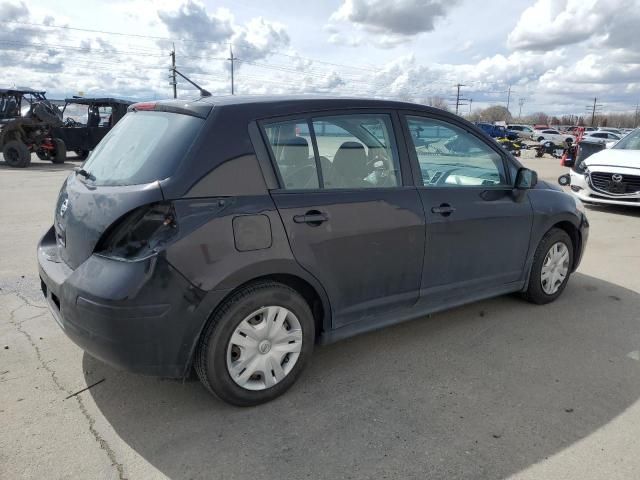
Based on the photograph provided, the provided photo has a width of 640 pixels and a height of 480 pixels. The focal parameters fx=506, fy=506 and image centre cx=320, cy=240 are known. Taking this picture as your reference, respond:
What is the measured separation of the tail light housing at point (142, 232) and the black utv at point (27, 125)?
1586 centimetres

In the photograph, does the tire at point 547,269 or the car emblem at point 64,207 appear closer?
the car emblem at point 64,207

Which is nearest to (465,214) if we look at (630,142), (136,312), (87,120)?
(136,312)

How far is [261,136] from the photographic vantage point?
277 cm

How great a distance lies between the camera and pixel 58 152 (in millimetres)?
17016

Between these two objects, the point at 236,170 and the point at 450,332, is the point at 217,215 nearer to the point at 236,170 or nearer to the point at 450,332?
the point at 236,170

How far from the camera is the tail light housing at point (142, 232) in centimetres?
241

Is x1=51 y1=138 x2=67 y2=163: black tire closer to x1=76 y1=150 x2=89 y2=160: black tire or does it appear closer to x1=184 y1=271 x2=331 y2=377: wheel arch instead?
x1=76 y1=150 x2=89 y2=160: black tire

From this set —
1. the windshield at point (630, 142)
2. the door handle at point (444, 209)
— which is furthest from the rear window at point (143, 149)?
the windshield at point (630, 142)

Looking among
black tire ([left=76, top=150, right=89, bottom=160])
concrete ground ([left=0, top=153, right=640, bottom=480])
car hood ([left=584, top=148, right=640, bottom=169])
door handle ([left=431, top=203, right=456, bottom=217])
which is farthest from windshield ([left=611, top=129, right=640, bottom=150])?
black tire ([left=76, top=150, right=89, bottom=160])

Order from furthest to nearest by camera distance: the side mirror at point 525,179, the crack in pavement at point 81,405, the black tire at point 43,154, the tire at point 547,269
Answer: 1. the black tire at point 43,154
2. the tire at point 547,269
3. the side mirror at point 525,179
4. the crack in pavement at point 81,405

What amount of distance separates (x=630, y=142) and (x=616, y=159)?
1232 millimetres

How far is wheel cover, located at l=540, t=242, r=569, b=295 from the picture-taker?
429 centimetres

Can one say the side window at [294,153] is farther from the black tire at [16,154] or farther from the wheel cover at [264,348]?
the black tire at [16,154]

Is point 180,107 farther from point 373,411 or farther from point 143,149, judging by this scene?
point 373,411
